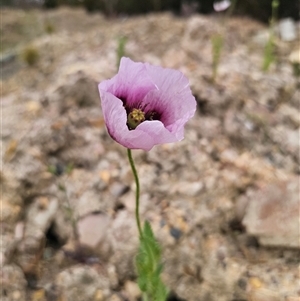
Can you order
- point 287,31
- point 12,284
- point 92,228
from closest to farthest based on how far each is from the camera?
1. point 12,284
2. point 92,228
3. point 287,31

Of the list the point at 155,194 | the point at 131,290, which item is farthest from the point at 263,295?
the point at 155,194

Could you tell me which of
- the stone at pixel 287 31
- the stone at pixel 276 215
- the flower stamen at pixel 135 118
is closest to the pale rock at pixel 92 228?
the stone at pixel 276 215

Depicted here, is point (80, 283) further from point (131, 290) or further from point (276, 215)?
point (276, 215)

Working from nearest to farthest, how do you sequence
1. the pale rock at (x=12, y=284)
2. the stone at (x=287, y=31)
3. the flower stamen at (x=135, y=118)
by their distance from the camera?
the flower stamen at (x=135, y=118) → the pale rock at (x=12, y=284) → the stone at (x=287, y=31)

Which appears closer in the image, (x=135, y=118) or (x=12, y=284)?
(x=135, y=118)

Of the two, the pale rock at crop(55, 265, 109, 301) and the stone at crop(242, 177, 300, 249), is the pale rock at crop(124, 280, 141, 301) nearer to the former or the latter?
the pale rock at crop(55, 265, 109, 301)

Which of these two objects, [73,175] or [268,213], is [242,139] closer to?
[268,213]

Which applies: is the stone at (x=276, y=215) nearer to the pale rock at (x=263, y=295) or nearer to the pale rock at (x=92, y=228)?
the pale rock at (x=263, y=295)

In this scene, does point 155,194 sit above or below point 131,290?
above
